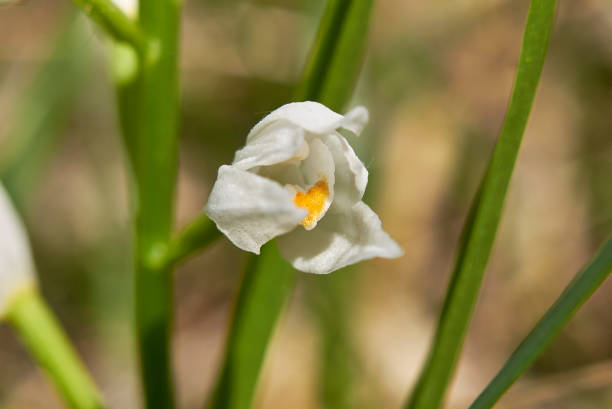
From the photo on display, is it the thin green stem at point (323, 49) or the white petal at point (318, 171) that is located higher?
the thin green stem at point (323, 49)

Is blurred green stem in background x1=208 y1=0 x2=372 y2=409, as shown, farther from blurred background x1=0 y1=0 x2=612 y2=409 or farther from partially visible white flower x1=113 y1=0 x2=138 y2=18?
blurred background x1=0 y1=0 x2=612 y2=409

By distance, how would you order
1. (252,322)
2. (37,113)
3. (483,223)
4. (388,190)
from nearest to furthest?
1. (483,223)
2. (252,322)
3. (37,113)
4. (388,190)

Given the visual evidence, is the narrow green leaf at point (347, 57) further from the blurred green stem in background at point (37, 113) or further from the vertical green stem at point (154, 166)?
the blurred green stem in background at point (37, 113)

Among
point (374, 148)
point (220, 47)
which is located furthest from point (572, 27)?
point (220, 47)

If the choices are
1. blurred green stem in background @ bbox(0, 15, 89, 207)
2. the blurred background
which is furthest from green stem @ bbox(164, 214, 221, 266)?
the blurred background

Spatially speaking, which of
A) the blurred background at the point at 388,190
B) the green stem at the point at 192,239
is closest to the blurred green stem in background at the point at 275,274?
the green stem at the point at 192,239

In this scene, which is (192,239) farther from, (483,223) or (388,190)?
(388,190)

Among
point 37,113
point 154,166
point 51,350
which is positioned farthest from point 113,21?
point 37,113
